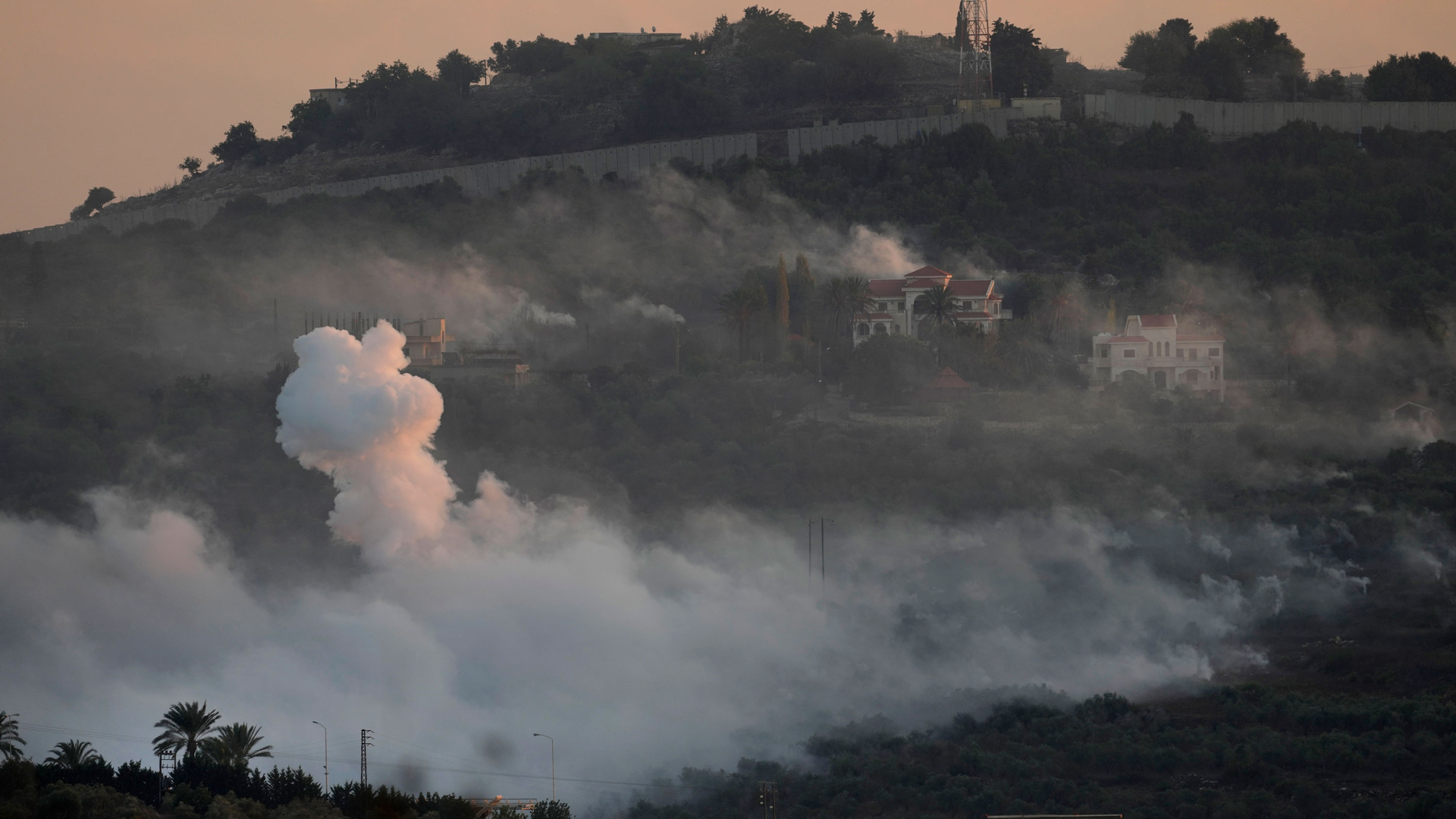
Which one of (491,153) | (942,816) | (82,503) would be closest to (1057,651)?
(942,816)

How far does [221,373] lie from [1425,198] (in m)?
74.8

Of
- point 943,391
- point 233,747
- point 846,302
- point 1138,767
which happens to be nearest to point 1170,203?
point 846,302

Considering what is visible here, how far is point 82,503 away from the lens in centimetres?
9994

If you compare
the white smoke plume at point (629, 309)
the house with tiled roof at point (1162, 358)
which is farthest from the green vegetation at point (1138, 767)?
the white smoke plume at point (629, 309)

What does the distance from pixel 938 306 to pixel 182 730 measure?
5247 cm

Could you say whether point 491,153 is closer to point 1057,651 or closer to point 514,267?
point 514,267

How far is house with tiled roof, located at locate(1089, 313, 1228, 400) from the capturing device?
104562 millimetres

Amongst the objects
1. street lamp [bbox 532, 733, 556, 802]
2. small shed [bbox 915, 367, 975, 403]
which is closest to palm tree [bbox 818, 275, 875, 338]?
small shed [bbox 915, 367, 975, 403]

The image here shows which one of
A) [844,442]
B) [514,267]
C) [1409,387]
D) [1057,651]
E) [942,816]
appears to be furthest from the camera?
[514,267]

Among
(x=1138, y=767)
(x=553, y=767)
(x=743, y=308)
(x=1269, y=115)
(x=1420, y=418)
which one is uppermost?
(x=1269, y=115)

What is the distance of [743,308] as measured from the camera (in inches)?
4304

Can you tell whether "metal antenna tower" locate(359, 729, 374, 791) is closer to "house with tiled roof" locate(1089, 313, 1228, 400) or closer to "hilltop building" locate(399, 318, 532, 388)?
"hilltop building" locate(399, 318, 532, 388)

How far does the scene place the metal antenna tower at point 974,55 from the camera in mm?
138000

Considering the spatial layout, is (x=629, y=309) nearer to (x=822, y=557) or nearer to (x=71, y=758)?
(x=822, y=557)
